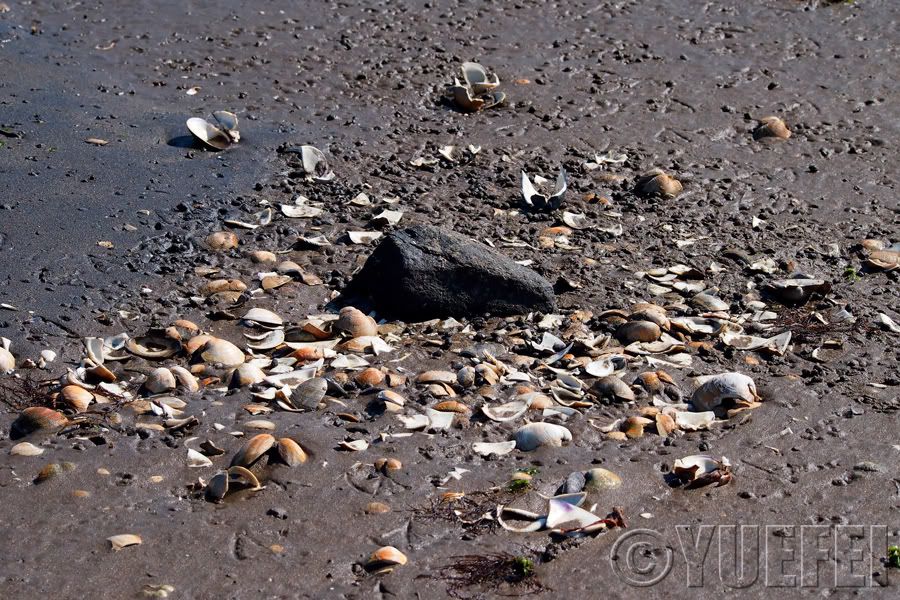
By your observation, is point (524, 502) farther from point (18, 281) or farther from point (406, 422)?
point (18, 281)

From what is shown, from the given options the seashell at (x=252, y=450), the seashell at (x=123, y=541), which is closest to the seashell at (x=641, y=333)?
the seashell at (x=252, y=450)

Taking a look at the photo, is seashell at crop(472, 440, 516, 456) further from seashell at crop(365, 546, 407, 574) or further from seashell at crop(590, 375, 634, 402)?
seashell at crop(365, 546, 407, 574)

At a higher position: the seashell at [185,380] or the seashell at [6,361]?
the seashell at [185,380]

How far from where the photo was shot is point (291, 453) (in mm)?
4023

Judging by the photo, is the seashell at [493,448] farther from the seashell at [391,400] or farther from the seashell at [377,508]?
the seashell at [377,508]

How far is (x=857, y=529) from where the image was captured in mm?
3730

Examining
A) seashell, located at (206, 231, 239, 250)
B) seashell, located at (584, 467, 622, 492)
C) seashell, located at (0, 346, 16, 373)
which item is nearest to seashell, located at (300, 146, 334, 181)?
seashell, located at (206, 231, 239, 250)

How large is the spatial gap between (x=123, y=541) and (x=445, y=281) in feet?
7.14

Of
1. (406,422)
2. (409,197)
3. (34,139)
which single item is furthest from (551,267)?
(34,139)

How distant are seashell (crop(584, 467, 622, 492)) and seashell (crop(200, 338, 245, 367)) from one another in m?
1.76

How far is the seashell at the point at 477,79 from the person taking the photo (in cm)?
777

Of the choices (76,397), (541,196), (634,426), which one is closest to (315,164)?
(541,196)

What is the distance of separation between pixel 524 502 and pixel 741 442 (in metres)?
1.02

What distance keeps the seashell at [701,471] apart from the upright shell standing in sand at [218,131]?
396cm
